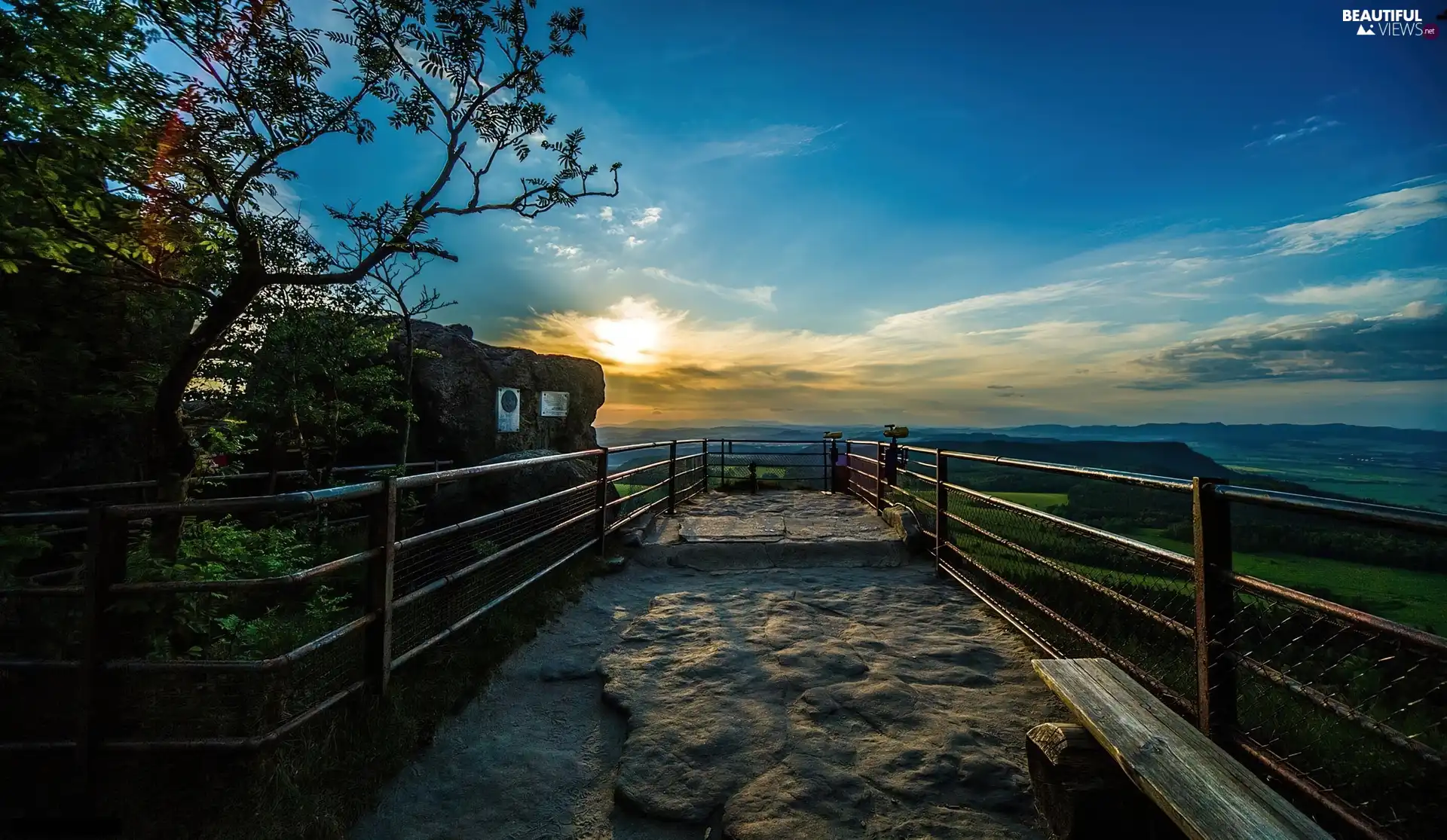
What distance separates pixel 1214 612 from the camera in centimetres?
243

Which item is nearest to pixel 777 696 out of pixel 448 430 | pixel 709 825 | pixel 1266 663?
pixel 709 825

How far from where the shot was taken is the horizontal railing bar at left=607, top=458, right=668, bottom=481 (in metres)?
6.23

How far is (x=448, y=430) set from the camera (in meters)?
12.9

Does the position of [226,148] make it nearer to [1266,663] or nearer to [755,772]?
[755,772]

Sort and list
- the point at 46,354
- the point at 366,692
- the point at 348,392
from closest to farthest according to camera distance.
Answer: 1. the point at 366,692
2. the point at 46,354
3. the point at 348,392

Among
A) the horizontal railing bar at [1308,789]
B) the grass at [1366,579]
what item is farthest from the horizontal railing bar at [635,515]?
the grass at [1366,579]

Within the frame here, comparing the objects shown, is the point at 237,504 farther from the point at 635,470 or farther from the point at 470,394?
the point at 470,394

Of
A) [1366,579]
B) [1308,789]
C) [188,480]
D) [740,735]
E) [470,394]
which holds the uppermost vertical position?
[470,394]

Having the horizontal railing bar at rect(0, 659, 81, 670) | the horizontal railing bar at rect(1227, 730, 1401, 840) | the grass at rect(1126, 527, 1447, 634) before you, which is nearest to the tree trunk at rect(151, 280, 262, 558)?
the horizontal railing bar at rect(0, 659, 81, 670)

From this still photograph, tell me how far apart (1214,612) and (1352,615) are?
0.59 m

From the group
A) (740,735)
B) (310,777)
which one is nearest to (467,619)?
(310,777)

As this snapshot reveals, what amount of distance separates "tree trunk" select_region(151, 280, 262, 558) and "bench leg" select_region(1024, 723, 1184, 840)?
5.43 metres

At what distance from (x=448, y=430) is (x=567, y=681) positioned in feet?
35.6

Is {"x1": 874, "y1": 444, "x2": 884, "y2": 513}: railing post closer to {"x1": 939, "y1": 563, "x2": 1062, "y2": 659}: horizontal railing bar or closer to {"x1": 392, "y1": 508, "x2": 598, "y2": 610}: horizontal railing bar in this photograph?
{"x1": 939, "y1": 563, "x2": 1062, "y2": 659}: horizontal railing bar
